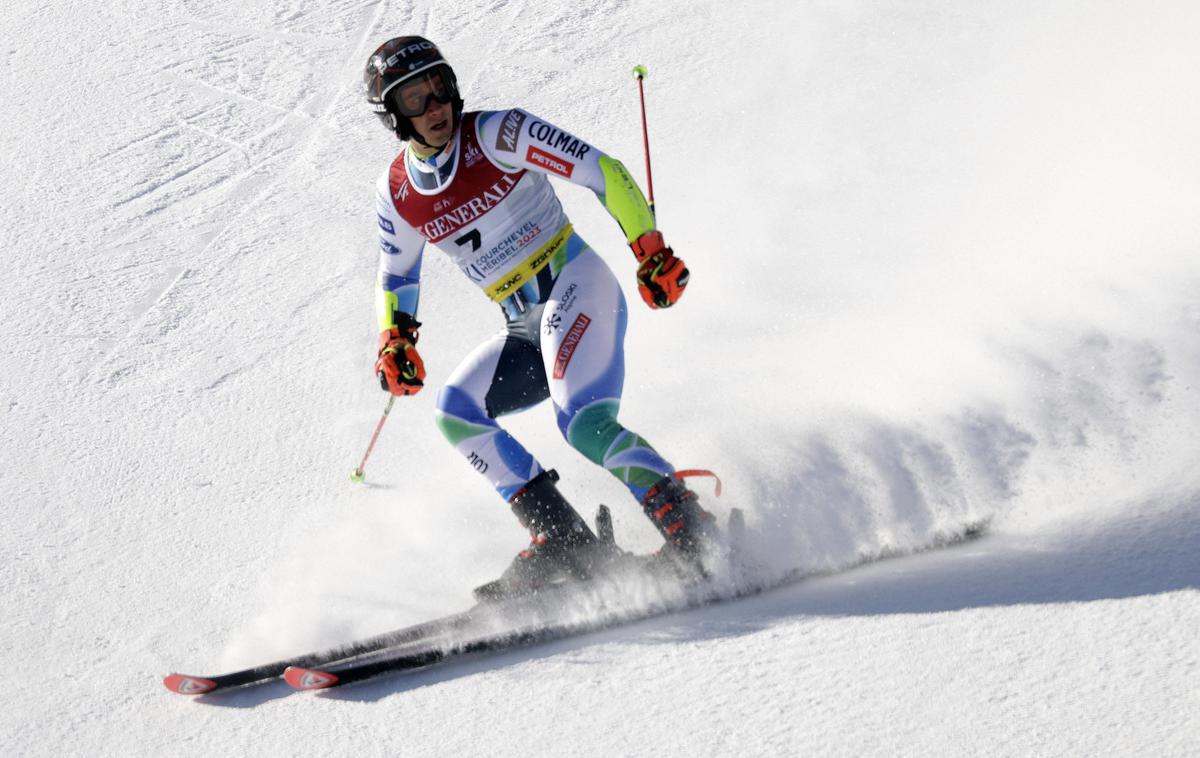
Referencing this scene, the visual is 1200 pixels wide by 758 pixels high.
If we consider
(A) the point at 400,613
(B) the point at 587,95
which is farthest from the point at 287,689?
(B) the point at 587,95

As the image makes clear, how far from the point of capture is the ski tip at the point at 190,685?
458 cm

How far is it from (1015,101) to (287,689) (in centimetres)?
673

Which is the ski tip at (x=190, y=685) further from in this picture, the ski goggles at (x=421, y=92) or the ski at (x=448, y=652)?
the ski goggles at (x=421, y=92)

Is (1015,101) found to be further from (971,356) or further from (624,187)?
(624,187)

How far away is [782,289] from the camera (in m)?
7.20

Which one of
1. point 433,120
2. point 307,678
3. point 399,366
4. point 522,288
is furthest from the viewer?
point 522,288

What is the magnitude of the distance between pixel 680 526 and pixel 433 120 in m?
1.74

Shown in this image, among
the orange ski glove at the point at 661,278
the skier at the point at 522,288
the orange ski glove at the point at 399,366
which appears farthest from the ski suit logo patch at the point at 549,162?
the orange ski glove at the point at 399,366

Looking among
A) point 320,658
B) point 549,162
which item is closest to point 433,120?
point 549,162

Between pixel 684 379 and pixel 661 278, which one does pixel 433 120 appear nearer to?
pixel 661 278

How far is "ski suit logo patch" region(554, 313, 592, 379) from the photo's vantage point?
4.76m

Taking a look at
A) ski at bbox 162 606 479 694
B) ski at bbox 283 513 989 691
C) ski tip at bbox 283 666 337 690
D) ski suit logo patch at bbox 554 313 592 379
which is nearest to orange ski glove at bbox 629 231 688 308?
ski suit logo patch at bbox 554 313 592 379

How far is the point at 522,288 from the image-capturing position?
16.5ft

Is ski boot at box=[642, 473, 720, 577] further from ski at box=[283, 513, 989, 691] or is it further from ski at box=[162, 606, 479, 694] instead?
ski at box=[162, 606, 479, 694]
